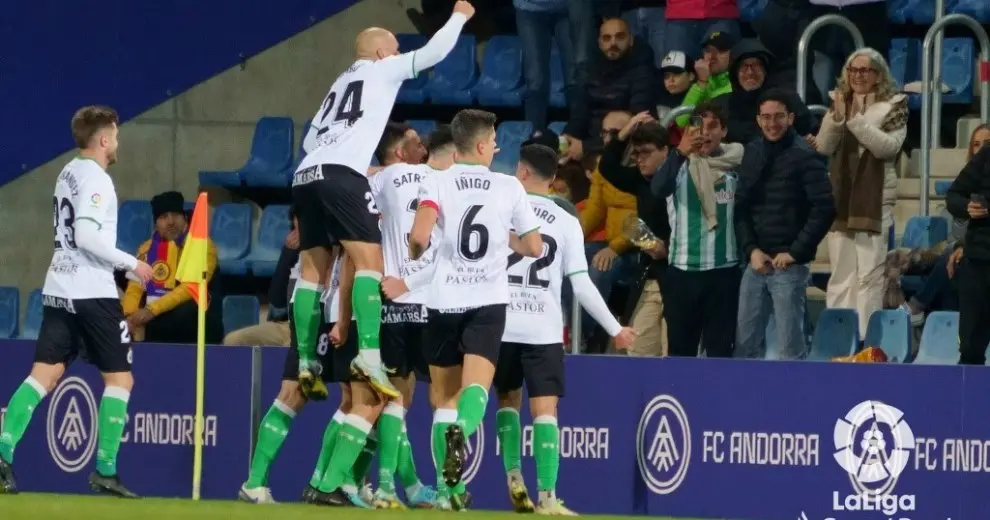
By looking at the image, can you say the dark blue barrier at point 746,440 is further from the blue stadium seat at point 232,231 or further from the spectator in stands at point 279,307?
the blue stadium seat at point 232,231

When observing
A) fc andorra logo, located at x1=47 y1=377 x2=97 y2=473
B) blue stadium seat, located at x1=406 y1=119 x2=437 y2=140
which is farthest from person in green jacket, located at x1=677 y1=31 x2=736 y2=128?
fc andorra logo, located at x1=47 y1=377 x2=97 y2=473

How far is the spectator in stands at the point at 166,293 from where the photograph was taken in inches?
587

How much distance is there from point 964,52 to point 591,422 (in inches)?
189

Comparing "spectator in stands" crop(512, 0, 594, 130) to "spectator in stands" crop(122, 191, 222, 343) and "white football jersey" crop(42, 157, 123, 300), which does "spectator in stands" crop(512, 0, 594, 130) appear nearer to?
"spectator in stands" crop(122, 191, 222, 343)

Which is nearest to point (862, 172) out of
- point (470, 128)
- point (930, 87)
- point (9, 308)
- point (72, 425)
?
point (930, 87)

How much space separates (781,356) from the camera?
12859 mm

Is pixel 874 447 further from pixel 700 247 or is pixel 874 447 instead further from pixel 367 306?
pixel 367 306

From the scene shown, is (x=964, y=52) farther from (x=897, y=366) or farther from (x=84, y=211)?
(x=84, y=211)

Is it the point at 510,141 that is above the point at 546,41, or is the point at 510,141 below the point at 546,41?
below

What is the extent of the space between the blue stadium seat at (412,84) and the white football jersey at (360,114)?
6250mm

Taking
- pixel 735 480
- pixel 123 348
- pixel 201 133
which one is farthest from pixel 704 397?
pixel 201 133

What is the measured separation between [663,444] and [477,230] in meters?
2.57

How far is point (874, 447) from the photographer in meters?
11.8

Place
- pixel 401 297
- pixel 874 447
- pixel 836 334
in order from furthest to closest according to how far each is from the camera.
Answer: pixel 836 334 < pixel 874 447 < pixel 401 297
